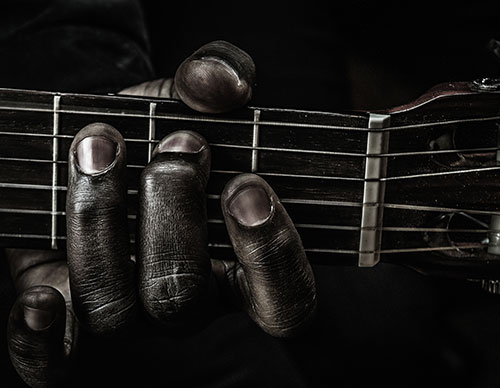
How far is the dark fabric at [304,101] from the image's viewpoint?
117 centimetres

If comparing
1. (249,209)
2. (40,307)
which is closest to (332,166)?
(249,209)

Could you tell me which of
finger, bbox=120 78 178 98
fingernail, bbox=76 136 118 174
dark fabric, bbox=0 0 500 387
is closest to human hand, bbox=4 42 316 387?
fingernail, bbox=76 136 118 174

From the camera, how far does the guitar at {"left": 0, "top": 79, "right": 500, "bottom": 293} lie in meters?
0.68

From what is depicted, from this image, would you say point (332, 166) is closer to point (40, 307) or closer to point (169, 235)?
point (169, 235)

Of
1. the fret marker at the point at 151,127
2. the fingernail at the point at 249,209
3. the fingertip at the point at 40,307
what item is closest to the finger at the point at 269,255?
the fingernail at the point at 249,209

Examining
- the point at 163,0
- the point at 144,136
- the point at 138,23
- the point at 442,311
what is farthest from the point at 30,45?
the point at 442,311

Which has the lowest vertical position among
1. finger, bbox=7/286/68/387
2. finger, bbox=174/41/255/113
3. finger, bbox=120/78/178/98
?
finger, bbox=7/286/68/387

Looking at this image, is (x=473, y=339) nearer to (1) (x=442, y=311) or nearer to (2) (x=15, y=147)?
(1) (x=442, y=311)

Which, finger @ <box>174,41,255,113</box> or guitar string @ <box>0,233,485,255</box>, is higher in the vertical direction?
finger @ <box>174,41,255,113</box>

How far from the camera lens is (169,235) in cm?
66

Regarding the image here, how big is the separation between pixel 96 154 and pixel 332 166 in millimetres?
265

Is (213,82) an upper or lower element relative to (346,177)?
upper

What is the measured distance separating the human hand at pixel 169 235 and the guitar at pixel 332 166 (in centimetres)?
3

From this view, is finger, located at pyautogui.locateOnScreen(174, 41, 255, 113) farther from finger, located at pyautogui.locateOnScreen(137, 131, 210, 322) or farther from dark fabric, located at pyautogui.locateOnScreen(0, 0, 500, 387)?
dark fabric, located at pyautogui.locateOnScreen(0, 0, 500, 387)
